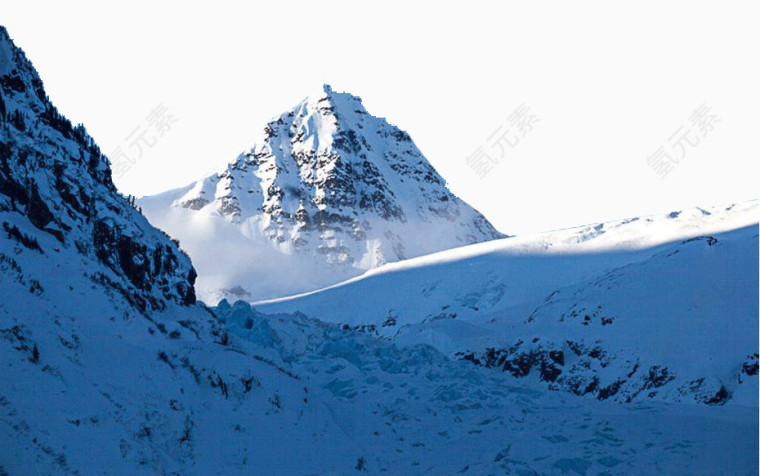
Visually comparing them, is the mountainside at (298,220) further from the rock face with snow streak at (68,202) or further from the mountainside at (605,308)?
the rock face with snow streak at (68,202)

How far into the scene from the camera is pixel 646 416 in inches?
1359

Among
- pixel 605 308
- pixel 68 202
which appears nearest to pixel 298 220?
pixel 605 308

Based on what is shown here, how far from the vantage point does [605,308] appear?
71.3 meters

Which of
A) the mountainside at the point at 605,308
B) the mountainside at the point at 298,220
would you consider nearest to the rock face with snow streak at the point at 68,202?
the mountainside at the point at 605,308

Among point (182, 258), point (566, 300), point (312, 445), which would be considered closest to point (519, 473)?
point (312, 445)

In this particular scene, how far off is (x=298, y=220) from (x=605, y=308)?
115 m

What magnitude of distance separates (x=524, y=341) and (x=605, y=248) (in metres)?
33.5

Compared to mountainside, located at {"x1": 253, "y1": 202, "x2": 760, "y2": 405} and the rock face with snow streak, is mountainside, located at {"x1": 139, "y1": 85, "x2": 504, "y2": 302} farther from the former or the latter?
the rock face with snow streak

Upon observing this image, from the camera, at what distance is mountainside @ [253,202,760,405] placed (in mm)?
59719

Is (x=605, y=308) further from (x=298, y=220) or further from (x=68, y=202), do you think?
(x=298, y=220)

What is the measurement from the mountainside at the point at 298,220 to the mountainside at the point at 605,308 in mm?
53477

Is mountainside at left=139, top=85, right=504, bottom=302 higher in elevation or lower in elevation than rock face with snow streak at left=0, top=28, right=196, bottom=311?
higher

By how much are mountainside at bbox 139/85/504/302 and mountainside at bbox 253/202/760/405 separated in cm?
5348

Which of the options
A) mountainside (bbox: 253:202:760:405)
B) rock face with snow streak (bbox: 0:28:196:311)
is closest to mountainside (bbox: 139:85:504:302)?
mountainside (bbox: 253:202:760:405)
